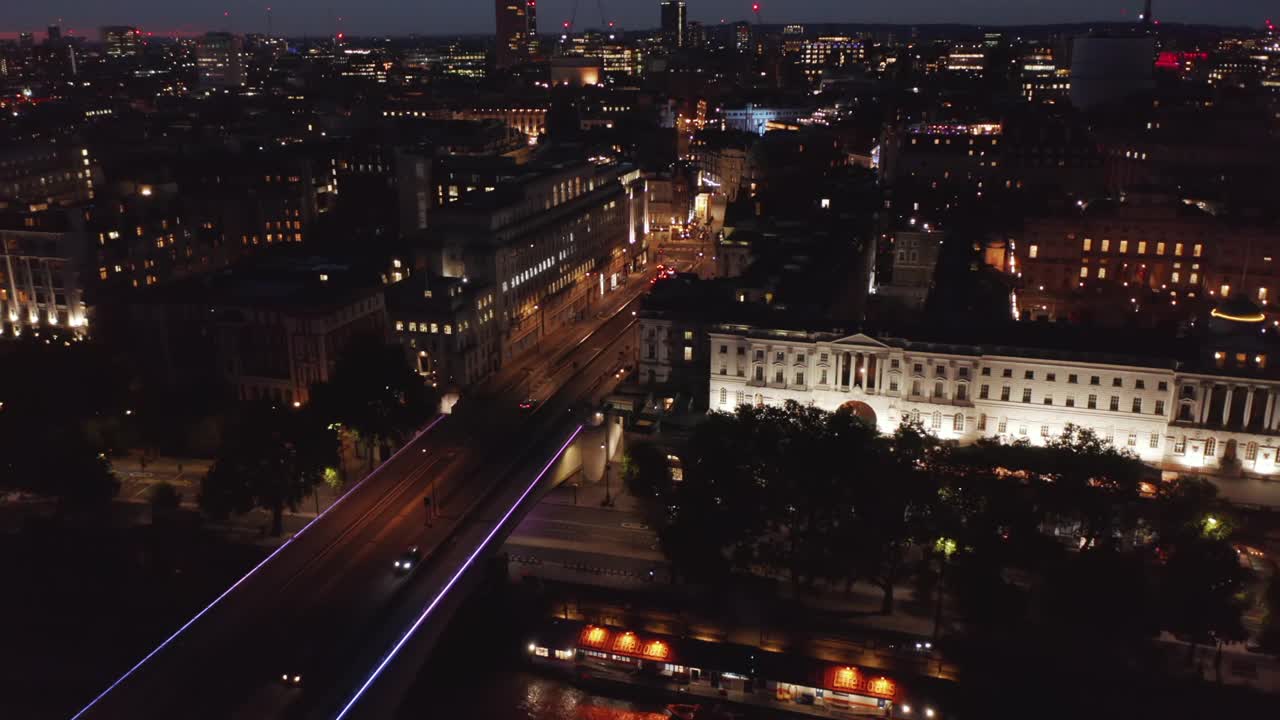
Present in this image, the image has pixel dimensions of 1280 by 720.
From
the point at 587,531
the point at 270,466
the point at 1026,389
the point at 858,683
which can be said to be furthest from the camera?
the point at 1026,389

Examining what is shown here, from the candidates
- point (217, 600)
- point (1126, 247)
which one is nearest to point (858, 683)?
point (217, 600)

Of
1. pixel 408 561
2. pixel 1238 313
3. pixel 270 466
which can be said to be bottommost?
pixel 408 561

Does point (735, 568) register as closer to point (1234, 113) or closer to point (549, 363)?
point (549, 363)

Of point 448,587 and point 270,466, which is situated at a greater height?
point 270,466

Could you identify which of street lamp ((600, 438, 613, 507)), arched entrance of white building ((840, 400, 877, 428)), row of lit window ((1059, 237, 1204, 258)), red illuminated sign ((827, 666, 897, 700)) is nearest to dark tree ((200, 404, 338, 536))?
street lamp ((600, 438, 613, 507))

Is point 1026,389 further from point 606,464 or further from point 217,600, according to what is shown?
point 217,600

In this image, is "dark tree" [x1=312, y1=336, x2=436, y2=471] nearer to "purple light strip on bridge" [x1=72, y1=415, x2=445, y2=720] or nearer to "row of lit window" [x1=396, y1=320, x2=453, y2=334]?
"purple light strip on bridge" [x1=72, y1=415, x2=445, y2=720]

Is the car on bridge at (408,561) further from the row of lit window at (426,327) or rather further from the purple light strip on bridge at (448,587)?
the row of lit window at (426,327)
